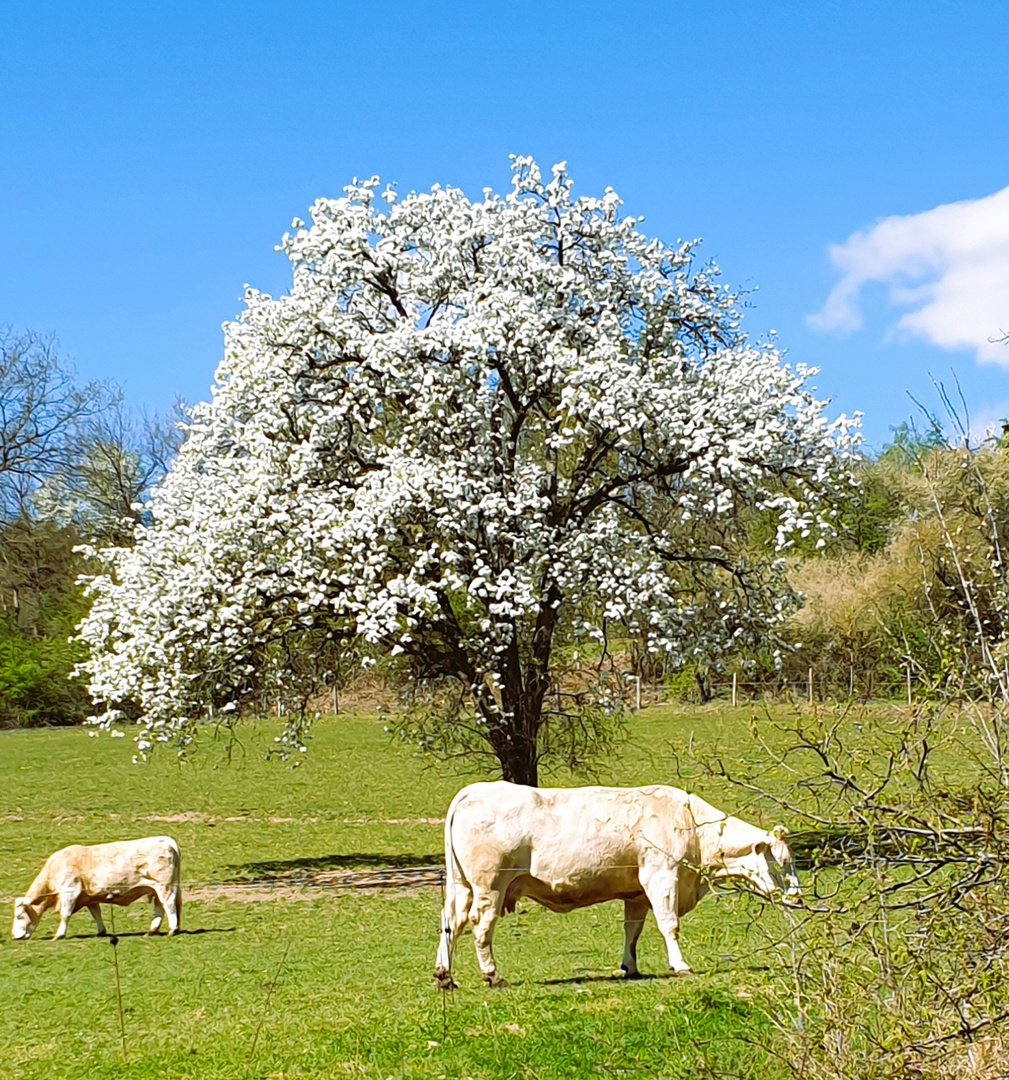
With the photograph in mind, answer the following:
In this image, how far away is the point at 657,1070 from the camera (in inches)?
282

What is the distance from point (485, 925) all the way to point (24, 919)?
7846 mm

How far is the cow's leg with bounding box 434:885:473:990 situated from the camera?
9.90 metres

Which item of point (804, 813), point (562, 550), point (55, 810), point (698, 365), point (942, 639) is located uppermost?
point (698, 365)

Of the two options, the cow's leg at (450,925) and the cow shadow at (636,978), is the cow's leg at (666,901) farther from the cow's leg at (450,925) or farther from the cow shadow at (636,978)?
the cow's leg at (450,925)

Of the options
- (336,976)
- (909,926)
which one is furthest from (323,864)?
(909,926)

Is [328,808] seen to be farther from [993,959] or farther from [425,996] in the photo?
[993,959]

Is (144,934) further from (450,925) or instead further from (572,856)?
(572,856)

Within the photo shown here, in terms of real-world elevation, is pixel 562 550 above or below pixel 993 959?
above

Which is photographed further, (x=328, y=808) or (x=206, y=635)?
(x=328, y=808)

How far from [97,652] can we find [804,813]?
1687 cm

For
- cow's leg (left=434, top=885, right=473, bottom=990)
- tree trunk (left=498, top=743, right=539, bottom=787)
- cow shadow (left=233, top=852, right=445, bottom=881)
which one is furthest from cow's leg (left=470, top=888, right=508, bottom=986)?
cow shadow (left=233, top=852, right=445, bottom=881)

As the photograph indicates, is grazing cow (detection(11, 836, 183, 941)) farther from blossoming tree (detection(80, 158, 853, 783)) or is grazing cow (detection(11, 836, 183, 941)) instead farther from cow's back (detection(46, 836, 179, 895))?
blossoming tree (detection(80, 158, 853, 783))

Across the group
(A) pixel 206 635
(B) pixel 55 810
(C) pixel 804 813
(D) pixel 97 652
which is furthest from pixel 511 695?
(C) pixel 804 813

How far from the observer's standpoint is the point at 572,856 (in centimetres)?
1030
